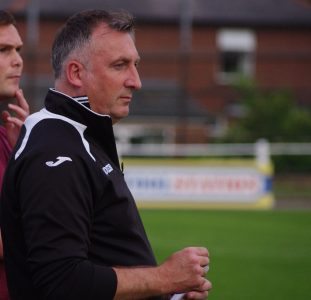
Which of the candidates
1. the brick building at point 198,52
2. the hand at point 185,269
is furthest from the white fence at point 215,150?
the hand at point 185,269

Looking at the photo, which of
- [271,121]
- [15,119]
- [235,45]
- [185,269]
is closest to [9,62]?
[15,119]

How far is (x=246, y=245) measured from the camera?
13.2 metres

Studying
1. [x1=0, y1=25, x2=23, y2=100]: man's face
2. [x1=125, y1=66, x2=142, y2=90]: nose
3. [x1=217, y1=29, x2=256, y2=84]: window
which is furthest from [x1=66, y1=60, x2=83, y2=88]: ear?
[x1=217, y1=29, x2=256, y2=84]: window

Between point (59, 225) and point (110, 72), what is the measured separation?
67 centimetres

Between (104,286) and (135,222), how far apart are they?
0.34m

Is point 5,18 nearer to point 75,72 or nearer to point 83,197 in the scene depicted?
point 75,72

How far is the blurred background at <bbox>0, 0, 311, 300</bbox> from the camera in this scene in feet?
40.6

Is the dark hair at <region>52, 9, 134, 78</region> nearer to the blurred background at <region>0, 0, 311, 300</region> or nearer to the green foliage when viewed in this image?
the blurred background at <region>0, 0, 311, 300</region>

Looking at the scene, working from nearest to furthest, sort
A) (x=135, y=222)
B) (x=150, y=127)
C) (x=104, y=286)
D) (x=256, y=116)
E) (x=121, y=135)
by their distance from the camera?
(x=104, y=286), (x=135, y=222), (x=256, y=116), (x=121, y=135), (x=150, y=127)

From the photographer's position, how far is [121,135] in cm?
3194

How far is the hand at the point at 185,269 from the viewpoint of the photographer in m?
3.28

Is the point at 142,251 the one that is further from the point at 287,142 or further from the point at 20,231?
the point at 287,142

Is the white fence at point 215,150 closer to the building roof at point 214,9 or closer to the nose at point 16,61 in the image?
the building roof at point 214,9

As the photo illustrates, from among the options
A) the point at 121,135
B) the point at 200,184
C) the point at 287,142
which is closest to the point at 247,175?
the point at 200,184
